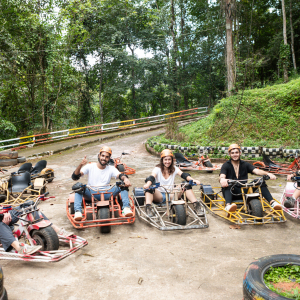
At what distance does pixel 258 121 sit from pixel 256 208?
30.7 feet

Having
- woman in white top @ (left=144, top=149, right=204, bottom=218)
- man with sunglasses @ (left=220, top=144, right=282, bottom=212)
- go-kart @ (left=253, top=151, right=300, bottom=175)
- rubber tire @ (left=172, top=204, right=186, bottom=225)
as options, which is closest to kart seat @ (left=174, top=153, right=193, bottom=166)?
go-kart @ (left=253, top=151, right=300, bottom=175)

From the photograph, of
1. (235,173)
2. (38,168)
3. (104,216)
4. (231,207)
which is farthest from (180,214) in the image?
(38,168)

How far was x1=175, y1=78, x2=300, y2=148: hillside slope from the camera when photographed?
12375 millimetres

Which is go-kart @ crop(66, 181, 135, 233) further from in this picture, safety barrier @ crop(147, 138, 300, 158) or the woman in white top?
safety barrier @ crop(147, 138, 300, 158)

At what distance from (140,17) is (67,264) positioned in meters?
22.3

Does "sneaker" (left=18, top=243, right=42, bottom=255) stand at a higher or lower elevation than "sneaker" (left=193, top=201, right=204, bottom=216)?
higher

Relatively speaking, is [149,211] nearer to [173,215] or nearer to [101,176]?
[173,215]

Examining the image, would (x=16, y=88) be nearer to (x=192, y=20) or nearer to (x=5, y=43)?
(x=5, y=43)

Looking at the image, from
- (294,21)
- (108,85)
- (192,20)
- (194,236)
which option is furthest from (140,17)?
(194,236)

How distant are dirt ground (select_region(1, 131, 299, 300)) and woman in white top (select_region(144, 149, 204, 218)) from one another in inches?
17.0

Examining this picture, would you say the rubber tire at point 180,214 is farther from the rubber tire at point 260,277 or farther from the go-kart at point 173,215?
the rubber tire at point 260,277

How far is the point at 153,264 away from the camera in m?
3.71

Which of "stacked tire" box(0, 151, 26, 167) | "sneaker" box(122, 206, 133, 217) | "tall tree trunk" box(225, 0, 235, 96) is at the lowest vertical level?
"sneaker" box(122, 206, 133, 217)

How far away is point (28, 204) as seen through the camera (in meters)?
4.09
